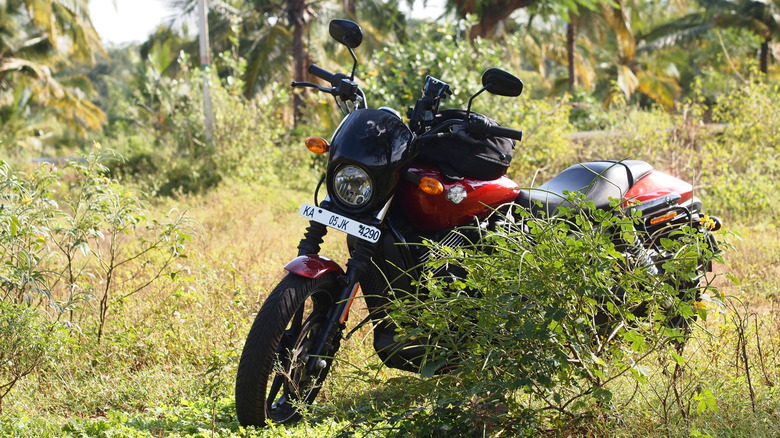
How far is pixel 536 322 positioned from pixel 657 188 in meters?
2.22

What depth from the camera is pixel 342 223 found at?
3.20m

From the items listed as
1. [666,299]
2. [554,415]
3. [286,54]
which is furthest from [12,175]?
[286,54]

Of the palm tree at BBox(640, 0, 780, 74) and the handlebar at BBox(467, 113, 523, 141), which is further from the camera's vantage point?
the palm tree at BBox(640, 0, 780, 74)

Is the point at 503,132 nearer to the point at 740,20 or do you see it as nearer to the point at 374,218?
the point at 374,218

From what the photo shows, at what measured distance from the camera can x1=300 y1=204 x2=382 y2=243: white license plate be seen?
316 centimetres

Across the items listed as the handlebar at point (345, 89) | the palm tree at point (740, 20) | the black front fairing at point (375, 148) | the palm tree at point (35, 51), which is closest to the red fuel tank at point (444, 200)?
the black front fairing at point (375, 148)

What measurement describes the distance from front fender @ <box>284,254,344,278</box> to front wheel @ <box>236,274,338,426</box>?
0.11 ft

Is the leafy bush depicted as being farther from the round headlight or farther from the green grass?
the round headlight

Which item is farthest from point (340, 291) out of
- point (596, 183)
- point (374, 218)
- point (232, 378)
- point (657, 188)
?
point (657, 188)

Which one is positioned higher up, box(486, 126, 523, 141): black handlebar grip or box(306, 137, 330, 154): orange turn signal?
box(486, 126, 523, 141): black handlebar grip

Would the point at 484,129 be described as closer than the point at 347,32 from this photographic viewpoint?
Yes

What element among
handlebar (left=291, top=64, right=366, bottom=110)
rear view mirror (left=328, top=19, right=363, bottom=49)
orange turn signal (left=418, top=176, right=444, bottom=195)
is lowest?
orange turn signal (left=418, top=176, right=444, bottom=195)

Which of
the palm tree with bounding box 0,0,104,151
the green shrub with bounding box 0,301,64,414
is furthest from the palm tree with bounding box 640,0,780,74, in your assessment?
the green shrub with bounding box 0,301,64,414

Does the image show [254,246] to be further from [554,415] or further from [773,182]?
[773,182]
